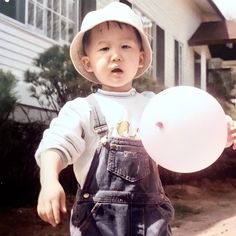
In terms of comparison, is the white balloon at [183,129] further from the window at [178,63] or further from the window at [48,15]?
the window at [178,63]

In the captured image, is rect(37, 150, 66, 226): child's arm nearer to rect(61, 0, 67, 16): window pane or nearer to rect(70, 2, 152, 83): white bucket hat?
rect(70, 2, 152, 83): white bucket hat

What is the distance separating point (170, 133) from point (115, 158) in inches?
10.2

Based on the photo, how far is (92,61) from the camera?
2447mm

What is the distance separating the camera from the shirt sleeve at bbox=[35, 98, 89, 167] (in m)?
2.14

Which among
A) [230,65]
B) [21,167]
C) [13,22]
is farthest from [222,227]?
[230,65]

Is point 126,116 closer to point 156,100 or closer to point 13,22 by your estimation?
point 156,100

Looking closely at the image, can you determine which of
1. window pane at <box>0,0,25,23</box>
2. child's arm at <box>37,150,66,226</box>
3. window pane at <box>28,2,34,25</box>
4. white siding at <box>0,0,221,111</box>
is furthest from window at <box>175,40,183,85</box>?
child's arm at <box>37,150,66,226</box>

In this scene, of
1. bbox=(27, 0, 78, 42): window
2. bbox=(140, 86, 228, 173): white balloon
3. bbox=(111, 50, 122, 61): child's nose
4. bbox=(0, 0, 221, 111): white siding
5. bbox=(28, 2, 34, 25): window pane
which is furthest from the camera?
bbox=(27, 0, 78, 42): window

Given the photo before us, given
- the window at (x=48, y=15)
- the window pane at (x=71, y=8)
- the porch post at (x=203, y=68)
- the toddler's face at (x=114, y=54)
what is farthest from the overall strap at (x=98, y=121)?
the porch post at (x=203, y=68)

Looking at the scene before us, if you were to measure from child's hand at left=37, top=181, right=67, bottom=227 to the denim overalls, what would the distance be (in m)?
0.29

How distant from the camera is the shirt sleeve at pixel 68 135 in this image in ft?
7.02

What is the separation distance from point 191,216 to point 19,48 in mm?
3206

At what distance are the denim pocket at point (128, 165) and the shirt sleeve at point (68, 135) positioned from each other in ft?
0.41

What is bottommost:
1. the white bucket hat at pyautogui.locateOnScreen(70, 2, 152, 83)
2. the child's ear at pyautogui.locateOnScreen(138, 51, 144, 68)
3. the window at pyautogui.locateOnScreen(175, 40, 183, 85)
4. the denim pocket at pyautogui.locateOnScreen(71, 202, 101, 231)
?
the denim pocket at pyautogui.locateOnScreen(71, 202, 101, 231)
